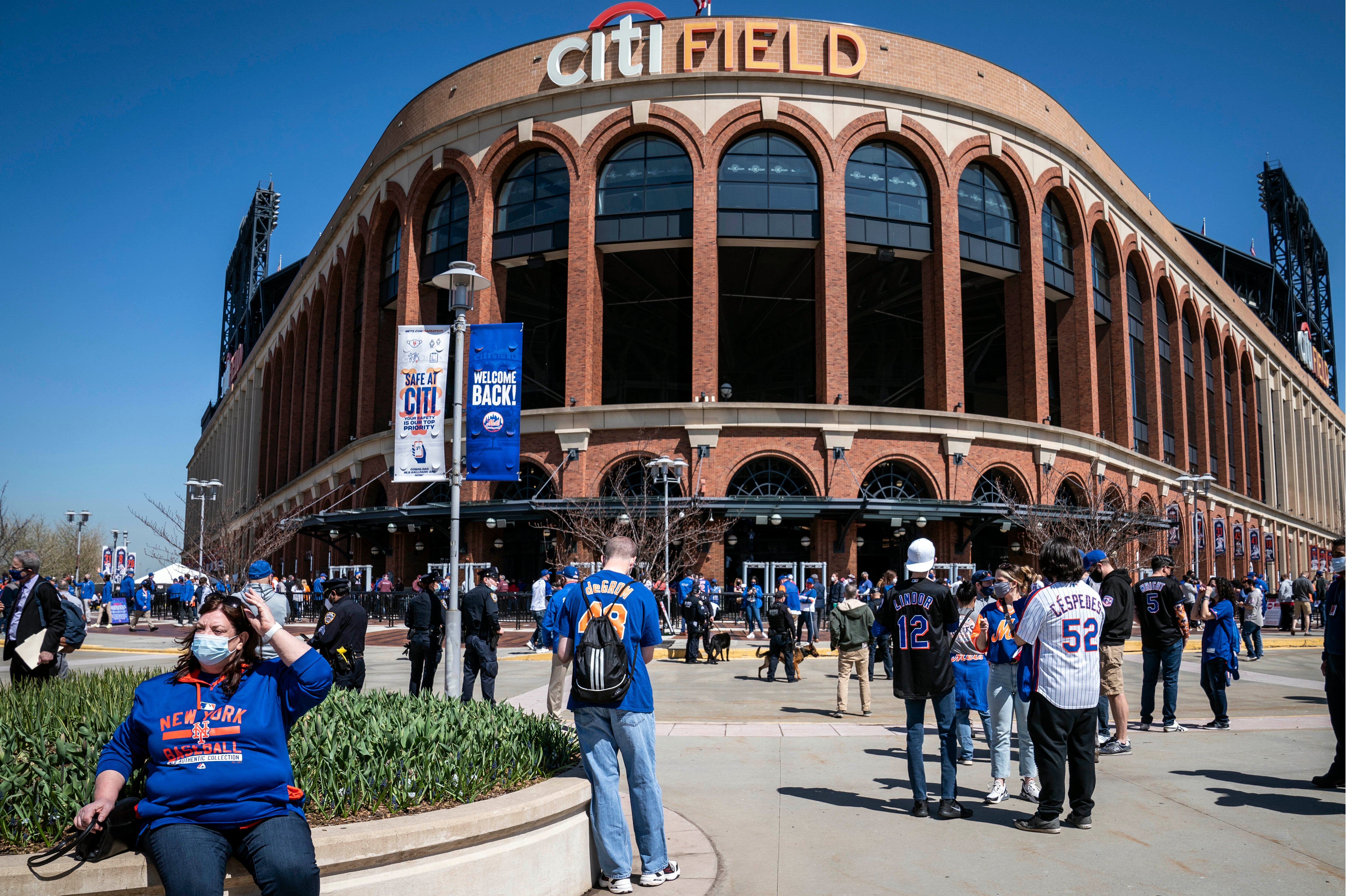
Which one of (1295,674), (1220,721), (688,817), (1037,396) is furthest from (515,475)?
(1037,396)

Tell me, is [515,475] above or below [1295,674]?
above

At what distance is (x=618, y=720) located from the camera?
5402mm

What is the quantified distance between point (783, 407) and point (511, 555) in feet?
42.0

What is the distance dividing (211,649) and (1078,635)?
→ 5476 mm

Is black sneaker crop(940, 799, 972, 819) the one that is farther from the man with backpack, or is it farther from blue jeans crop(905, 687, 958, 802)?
the man with backpack

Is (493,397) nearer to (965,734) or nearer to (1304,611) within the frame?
(965,734)

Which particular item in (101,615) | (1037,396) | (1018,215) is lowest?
(101,615)

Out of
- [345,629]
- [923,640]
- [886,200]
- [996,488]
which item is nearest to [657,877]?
[923,640]

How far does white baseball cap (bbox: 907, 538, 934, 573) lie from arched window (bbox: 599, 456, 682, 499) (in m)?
24.9

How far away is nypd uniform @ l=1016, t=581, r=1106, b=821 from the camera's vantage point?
6.56 m

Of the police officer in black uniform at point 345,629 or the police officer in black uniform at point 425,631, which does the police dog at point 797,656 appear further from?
the police officer in black uniform at point 345,629

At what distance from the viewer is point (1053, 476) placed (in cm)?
3691

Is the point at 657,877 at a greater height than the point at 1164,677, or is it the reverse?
the point at 1164,677

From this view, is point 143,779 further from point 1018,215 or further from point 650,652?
point 1018,215
